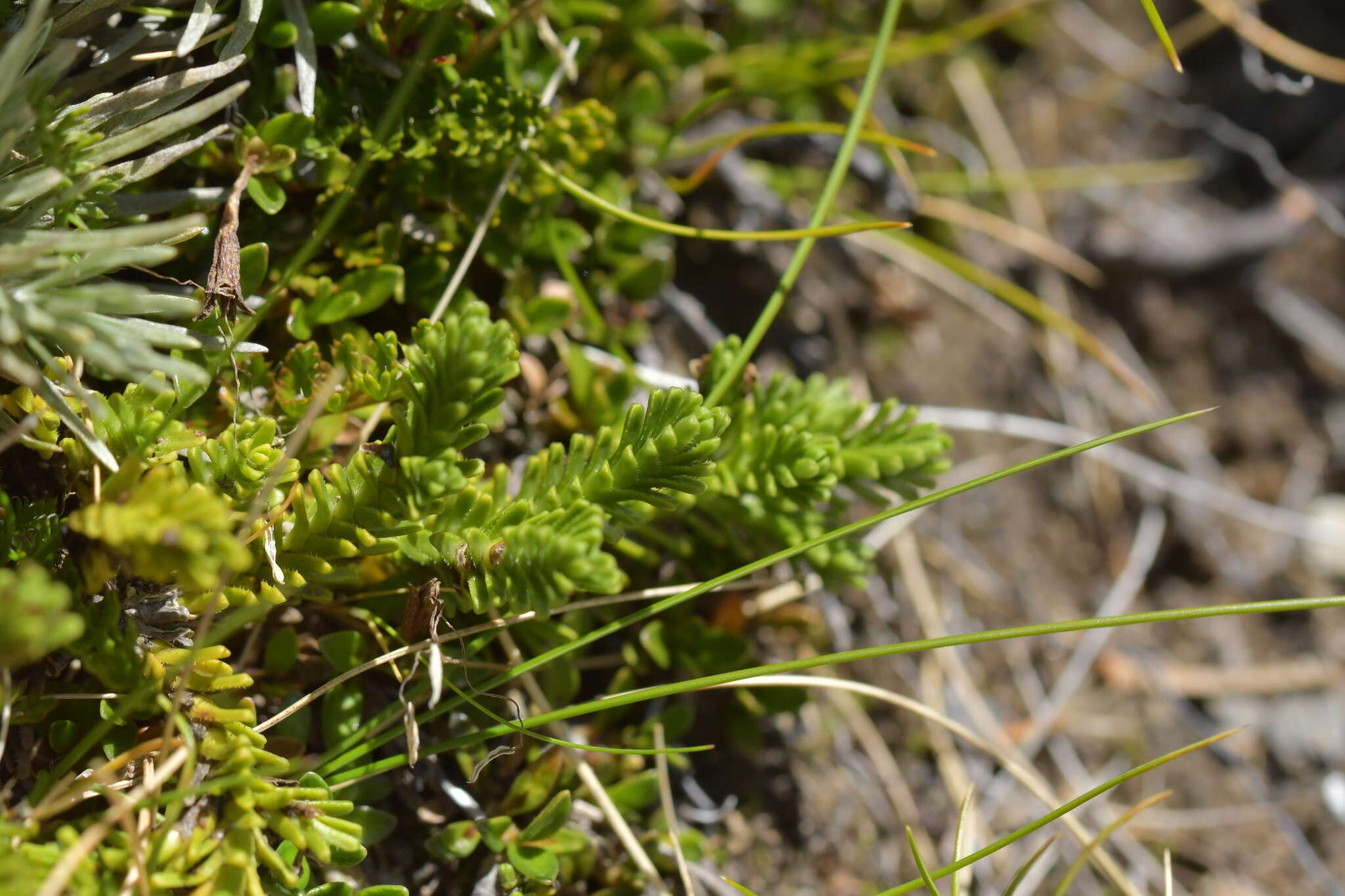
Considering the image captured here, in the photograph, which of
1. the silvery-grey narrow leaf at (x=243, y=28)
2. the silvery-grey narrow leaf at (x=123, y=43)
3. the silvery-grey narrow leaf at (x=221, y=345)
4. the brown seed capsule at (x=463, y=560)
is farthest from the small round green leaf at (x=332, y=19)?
the brown seed capsule at (x=463, y=560)

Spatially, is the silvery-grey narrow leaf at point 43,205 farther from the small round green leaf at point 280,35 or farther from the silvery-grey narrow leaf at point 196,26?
the small round green leaf at point 280,35

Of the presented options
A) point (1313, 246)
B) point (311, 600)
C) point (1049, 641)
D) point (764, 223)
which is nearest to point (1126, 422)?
point (1049, 641)

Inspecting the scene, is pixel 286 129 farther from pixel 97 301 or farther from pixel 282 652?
pixel 282 652

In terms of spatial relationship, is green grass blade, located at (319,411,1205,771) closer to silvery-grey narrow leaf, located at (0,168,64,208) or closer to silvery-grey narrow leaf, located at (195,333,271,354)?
silvery-grey narrow leaf, located at (195,333,271,354)

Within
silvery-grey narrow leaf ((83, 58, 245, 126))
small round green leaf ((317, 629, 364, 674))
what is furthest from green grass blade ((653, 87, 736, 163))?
small round green leaf ((317, 629, 364, 674))

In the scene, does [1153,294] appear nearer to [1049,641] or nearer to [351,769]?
[1049,641]

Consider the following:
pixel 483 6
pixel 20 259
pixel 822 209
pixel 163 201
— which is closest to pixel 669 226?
pixel 822 209

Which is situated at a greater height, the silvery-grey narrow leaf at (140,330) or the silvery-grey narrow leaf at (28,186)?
the silvery-grey narrow leaf at (28,186)
